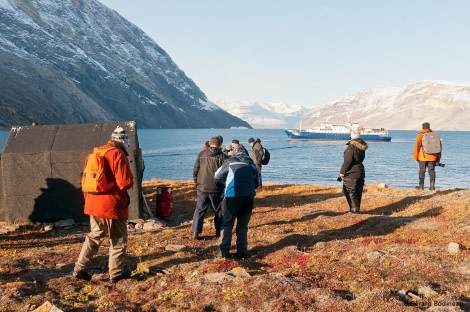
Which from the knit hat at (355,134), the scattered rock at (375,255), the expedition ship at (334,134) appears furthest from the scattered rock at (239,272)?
the expedition ship at (334,134)

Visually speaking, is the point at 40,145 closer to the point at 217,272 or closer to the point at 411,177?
the point at 217,272

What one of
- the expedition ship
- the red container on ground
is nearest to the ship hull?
the expedition ship

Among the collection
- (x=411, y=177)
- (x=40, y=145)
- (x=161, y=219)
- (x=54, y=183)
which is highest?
(x=40, y=145)

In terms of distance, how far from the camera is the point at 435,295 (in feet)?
22.8

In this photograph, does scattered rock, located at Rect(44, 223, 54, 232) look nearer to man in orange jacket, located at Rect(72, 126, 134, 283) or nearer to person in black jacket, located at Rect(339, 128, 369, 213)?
man in orange jacket, located at Rect(72, 126, 134, 283)

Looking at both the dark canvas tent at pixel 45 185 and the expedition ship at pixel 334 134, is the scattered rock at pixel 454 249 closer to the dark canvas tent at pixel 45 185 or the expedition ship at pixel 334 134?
the dark canvas tent at pixel 45 185

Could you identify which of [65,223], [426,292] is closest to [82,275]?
[426,292]

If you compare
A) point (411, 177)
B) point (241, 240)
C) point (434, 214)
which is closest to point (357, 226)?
point (434, 214)

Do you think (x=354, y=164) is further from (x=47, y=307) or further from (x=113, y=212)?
(x=47, y=307)

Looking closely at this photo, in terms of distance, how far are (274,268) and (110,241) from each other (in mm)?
3556

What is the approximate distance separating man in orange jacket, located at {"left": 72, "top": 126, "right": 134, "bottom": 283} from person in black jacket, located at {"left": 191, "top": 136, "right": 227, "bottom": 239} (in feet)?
13.2

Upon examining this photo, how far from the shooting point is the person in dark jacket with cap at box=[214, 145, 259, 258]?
31.9 ft

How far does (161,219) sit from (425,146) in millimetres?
11857

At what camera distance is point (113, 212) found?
25.8 ft
